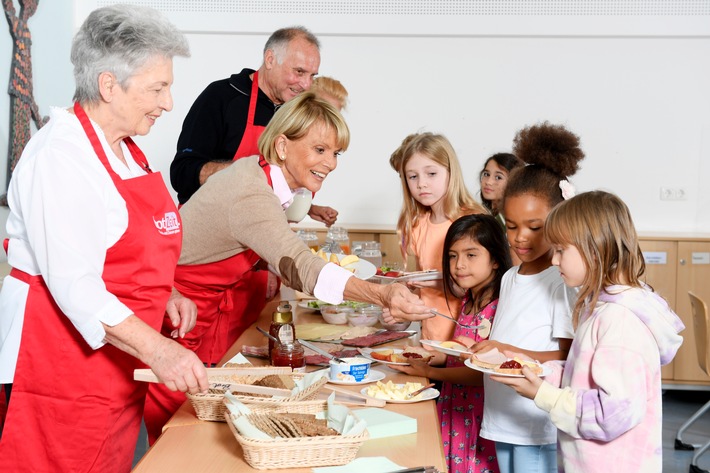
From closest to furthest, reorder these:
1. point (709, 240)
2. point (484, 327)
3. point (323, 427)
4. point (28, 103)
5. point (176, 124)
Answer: point (323, 427), point (484, 327), point (28, 103), point (709, 240), point (176, 124)

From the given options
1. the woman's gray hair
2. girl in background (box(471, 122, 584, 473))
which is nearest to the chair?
girl in background (box(471, 122, 584, 473))

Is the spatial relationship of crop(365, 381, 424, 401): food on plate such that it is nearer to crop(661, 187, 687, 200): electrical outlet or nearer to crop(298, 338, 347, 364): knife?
crop(298, 338, 347, 364): knife

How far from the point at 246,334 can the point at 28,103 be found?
2.79 m

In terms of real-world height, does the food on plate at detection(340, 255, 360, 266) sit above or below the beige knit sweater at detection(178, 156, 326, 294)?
below

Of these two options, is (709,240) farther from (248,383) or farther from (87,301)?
(87,301)

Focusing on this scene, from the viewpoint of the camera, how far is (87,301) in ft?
5.42

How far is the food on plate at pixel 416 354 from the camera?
7.73 feet

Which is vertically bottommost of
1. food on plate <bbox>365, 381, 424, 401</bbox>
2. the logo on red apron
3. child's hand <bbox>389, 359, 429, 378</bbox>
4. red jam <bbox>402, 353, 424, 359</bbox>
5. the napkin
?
child's hand <bbox>389, 359, 429, 378</bbox>

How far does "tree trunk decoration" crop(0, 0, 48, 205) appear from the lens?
453 centimetres

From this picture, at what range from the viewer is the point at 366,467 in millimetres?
1552

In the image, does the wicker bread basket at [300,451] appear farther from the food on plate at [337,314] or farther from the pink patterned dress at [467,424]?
the food on plate at [337,314]

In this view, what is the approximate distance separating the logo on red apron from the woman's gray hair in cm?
31

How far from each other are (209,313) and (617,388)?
1.33 metres

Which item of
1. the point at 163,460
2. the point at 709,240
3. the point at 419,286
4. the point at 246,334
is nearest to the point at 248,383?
the point at 163,460
